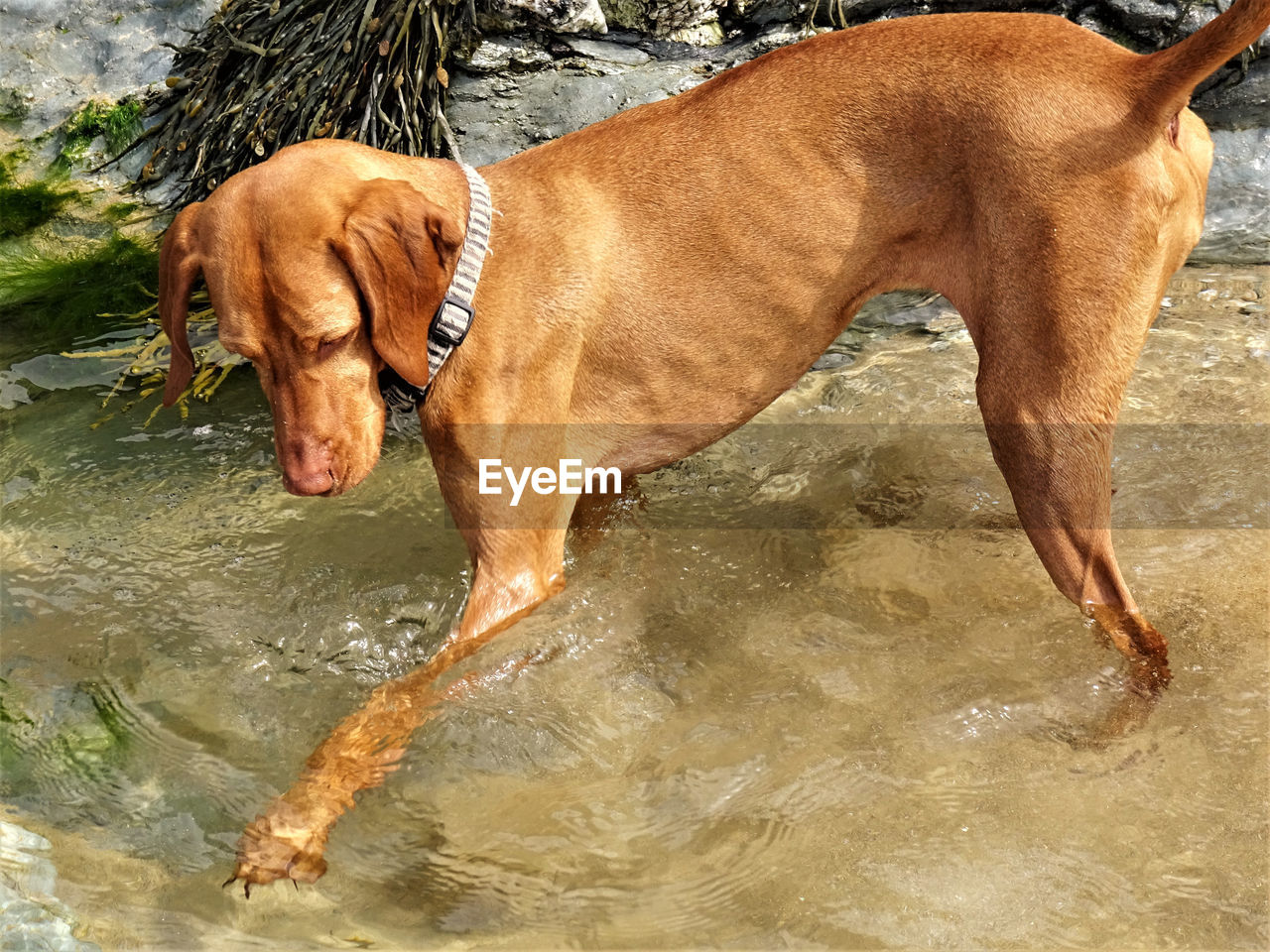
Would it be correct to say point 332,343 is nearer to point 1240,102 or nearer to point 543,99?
point 543,99

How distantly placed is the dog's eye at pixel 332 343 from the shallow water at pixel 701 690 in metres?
0.95

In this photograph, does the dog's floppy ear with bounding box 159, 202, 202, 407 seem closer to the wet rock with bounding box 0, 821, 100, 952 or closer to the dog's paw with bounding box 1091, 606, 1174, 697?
the wet rock with bounding box 0, 821, 100, 952

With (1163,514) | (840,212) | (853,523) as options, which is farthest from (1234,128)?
(840,212)

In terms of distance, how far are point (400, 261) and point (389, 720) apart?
1153 millimetres

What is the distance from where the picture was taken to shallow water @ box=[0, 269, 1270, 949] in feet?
9.80

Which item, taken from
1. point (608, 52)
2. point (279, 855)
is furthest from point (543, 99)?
point (279, 855)

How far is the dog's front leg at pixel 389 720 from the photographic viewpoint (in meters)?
3.01

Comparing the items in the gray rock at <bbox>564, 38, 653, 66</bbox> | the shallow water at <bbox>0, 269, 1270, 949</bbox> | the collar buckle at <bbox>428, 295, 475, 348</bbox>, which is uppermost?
the collar buckle at <bbox>428, 295, 475, 348</bbox>

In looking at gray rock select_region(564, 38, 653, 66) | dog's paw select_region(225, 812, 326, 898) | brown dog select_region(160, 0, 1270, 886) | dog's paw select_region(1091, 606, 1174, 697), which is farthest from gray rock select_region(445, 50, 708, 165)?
dog's paw select_region(225, 812, 326, 898)

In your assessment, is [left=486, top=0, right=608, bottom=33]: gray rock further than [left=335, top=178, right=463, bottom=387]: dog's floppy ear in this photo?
Yes

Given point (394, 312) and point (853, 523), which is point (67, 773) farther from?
point (853, 523)

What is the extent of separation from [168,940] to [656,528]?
7.17ft

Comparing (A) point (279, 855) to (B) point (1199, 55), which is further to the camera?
(A) point (279, 855)

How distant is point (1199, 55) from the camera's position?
2848mm
